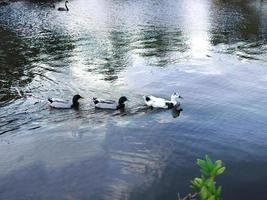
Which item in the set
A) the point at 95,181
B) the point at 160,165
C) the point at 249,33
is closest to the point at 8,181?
the point at 95,181

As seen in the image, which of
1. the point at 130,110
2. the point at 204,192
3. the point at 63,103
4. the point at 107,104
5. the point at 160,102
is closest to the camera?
the point at 204,192

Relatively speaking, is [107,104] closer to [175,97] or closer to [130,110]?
[130,110]

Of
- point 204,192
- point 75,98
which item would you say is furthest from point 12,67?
point 204,192

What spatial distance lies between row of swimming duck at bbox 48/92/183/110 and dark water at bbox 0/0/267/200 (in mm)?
441

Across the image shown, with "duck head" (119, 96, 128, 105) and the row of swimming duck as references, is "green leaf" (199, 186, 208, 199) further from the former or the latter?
"duck head" (119, 96, 128, 105)

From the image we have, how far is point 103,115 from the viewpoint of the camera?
2314cm

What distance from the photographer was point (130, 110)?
24.0 m

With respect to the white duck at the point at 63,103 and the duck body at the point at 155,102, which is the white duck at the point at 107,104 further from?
the duck body at the point at 155,102

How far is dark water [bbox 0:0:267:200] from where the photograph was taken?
17.0 m

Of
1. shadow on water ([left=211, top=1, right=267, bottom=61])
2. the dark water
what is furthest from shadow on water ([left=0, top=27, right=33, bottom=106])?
shadow on water ([left=211, top=1, right=267, bottom=61])

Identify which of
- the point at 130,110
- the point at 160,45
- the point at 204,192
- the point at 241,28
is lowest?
the point at 130,110

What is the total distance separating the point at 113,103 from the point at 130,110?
1.05 meters

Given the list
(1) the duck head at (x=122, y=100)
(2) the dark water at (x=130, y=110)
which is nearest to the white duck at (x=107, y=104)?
(1) the duck head at (x=122, y=100)

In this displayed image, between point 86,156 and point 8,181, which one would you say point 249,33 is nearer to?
point 86,156
